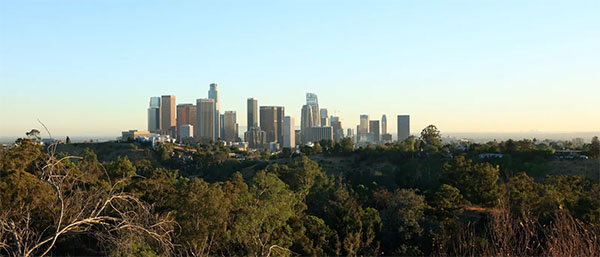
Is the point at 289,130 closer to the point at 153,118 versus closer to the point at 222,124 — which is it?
the point at 222,124

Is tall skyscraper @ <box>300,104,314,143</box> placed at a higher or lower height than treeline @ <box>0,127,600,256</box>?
higher

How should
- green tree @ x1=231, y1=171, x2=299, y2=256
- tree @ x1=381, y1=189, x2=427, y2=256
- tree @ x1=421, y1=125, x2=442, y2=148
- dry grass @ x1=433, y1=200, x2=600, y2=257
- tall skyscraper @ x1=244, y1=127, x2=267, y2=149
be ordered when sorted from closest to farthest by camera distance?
dry grass @ x1=433, y1=200, x2=600, y2=257
green tree @ x1=231, y1=171, x2=299, y2=256
tree @ x1=381, y1=189, x2=427, y2=256
tree @ x1=421, y1=125, x2=442, y2=148
tall skyscraper @ x1=244, y1=127, x2=267, y2=149

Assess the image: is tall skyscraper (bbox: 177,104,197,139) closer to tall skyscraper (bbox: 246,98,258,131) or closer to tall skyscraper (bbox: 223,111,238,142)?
tall skyscraper (bbox: 223,111,238,142)

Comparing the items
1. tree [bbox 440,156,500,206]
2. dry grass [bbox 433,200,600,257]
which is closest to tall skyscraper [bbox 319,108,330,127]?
tree [bbox 440,156,500,206]

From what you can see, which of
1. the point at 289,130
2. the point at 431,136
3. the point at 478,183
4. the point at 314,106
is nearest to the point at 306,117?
the point at 314,106

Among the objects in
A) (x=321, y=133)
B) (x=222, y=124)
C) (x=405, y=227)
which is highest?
(x=222, y=124)

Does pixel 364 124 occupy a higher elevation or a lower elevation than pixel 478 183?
higher

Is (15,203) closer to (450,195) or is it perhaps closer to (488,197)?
(450,195)

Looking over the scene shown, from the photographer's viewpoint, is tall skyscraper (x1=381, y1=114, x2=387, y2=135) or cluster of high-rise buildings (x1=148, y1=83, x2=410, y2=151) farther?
tall skyscraper (x1=381, y1=114, x2=387, y2=135)
